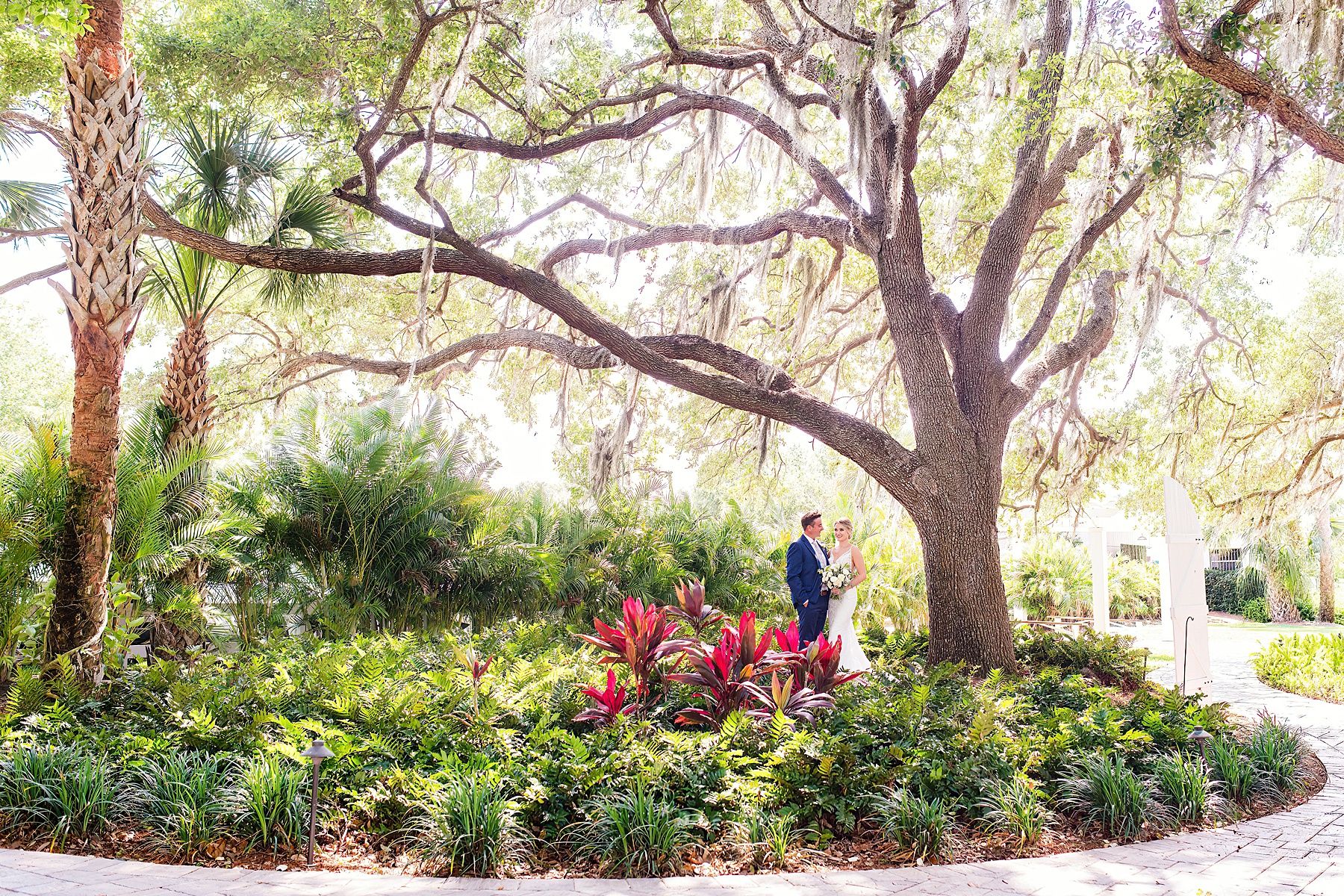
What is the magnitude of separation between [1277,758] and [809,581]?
11.4ft

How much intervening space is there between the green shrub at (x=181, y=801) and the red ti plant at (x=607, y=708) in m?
1.76

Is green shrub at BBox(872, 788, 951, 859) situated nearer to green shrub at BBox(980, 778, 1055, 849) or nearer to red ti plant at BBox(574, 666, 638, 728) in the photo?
green shrub at BBox(980, 778, 1055, 849)

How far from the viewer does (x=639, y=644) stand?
17.8ft

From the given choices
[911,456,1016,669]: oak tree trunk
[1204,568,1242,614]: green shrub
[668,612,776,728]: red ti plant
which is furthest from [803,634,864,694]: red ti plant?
[1204,568,1242,614]: green shrub

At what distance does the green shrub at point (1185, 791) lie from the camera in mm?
4590

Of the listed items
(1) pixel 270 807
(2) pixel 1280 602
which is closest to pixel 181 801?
(1) pixel 270 807

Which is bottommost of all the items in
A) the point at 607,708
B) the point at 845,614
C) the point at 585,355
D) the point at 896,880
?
the point at 896,880

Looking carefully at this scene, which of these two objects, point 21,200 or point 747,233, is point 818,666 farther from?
point 21,200

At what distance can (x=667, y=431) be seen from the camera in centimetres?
1577

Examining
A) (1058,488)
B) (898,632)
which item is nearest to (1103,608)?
(1058,488)

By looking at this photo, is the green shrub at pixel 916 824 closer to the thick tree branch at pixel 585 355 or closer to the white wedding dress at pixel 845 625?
the white wedding dress at pixel 845 625

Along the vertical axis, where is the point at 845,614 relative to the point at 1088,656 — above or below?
above

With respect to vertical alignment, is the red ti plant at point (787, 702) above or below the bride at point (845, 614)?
below

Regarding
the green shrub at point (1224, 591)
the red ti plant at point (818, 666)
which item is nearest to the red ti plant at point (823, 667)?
the red ti plant at point (818, 666)
